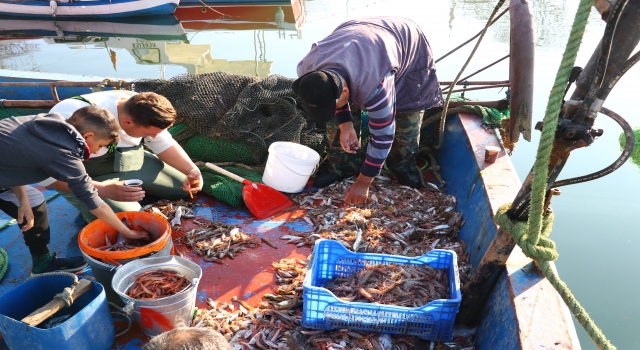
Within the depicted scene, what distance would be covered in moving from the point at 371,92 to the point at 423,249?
5.53ft

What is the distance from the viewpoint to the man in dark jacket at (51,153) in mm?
3076

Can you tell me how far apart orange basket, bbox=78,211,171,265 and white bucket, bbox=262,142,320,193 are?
169 centimetres

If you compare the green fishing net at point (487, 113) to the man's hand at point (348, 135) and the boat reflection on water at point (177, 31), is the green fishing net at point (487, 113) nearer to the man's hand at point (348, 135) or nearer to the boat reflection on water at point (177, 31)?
the man's hand at point (348, 135)

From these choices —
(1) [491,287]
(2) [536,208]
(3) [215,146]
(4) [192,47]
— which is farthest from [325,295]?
(4) [192,47]

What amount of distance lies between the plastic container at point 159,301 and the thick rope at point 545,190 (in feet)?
7.44

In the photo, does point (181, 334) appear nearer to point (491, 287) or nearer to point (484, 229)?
point (491, 287)

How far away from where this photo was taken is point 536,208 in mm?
2084

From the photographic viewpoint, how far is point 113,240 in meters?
3.85

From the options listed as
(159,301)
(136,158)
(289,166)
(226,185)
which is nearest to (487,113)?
(289,166)

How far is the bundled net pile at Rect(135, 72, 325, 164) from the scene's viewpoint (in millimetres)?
5818

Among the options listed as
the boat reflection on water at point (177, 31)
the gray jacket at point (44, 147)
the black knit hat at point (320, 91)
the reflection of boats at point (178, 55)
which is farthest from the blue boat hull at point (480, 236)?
the boat reflection on water at point (177, 31)

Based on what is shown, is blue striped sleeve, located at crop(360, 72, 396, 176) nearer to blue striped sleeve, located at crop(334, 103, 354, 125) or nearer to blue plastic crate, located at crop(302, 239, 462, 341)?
blue striped sleeve, located at crop(334, 103, 354, 125)

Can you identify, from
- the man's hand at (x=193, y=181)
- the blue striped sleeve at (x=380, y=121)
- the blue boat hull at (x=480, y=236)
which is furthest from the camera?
the man's hand at (x=193, y=181)

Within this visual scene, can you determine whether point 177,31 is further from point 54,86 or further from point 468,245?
point 468,245
